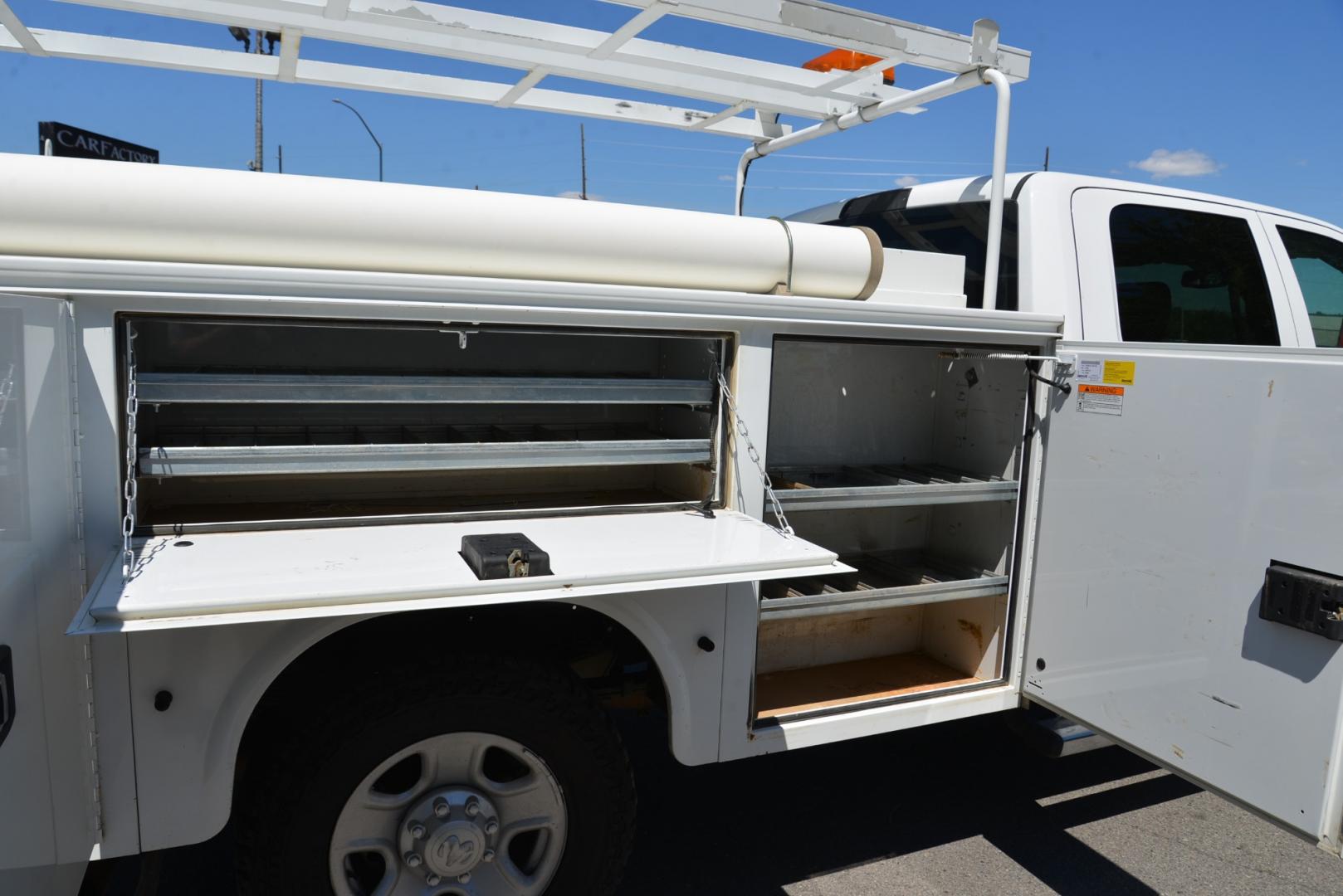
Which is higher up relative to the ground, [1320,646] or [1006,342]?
[1006,342]

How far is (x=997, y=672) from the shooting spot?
3150 millimetres

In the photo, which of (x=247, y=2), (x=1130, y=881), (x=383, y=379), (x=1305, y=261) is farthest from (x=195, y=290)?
(x=1305, y=261)

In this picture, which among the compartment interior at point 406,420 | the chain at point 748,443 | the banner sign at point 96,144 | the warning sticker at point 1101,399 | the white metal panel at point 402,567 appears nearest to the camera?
the white metal panel at point 402,567

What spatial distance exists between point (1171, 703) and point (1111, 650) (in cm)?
23

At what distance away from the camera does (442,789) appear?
7.33 ft

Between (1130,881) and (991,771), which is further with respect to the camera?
(991,771)

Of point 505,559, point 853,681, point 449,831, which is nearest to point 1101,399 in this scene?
point 853,681

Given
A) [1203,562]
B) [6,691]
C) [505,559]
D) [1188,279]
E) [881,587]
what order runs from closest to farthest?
[6,691]
[505,559]
[1203,562]
[881,587]
[1188,279]

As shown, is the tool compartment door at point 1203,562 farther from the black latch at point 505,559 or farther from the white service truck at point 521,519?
the black latch at point 505,559

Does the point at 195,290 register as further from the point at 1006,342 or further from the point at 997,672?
the point at 997,672

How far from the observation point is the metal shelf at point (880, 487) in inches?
106

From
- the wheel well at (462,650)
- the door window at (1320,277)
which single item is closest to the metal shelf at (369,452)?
the wheel well at (462,650)

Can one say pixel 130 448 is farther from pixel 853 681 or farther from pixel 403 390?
pixel 853 681

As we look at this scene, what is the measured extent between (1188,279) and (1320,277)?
868 mm
